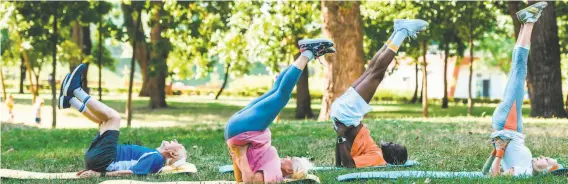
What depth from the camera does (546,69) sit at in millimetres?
17641

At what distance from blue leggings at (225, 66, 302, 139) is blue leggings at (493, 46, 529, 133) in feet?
6.49

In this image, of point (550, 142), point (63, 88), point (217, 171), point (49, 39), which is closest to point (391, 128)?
point (550, 142)

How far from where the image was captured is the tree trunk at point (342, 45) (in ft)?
58.4

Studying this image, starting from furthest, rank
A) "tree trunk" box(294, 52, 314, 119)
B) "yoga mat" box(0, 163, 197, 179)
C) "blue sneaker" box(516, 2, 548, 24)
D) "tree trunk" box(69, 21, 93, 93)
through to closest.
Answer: "tree trunk" box(69, 21, 93, 93), "tree trunk" box(294, 52, 314, 119), "yoga mat" box(0, 163, 197, 179), "blue sneaker" box(516, 2, 548, 24)

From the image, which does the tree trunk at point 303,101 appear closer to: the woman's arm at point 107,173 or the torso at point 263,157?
the woman's arm at point 107,173

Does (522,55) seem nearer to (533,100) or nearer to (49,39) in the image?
(533,100)

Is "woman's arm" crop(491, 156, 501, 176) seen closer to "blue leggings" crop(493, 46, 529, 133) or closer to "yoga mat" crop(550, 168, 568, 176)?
"blue leggings" crop(493, 46, 529, 133)

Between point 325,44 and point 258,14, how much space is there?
21.0 meters

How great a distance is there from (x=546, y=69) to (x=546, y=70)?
0.09 ft

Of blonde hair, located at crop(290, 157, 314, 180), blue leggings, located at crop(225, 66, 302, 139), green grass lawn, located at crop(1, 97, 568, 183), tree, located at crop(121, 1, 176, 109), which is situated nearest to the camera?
blue leggings, located at crop(225, 66, 302, 139)

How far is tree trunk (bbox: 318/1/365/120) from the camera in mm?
17797

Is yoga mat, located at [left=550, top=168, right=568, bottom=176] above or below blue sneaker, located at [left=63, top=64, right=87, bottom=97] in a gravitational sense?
below

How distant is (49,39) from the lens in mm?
20875

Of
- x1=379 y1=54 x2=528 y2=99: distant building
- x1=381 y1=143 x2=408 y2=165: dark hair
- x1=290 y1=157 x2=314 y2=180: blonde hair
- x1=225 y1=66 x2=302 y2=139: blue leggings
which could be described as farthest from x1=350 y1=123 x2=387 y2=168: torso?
x1=379 y1=54 x2=528 y2=99: distant building
